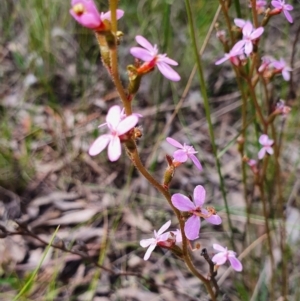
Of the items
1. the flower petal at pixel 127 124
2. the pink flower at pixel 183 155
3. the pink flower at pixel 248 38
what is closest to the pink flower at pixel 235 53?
the pink flower at pixel 248 38

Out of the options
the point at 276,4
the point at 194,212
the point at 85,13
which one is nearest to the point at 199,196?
the point at 194,212

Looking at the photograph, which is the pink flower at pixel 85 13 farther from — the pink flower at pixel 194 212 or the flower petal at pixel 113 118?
the pink flower at pixel 194 212

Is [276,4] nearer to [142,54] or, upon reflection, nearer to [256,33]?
[256,33]

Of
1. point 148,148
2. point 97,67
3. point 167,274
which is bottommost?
point 167,274

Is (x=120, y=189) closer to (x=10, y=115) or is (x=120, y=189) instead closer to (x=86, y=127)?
(x=86, y=127)

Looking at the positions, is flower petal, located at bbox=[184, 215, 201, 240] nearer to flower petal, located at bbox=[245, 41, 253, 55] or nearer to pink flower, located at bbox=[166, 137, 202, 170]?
pink flower, located at bbox=[166, 137, 202, 170]

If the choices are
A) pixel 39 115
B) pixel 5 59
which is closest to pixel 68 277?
pixel 39 115
